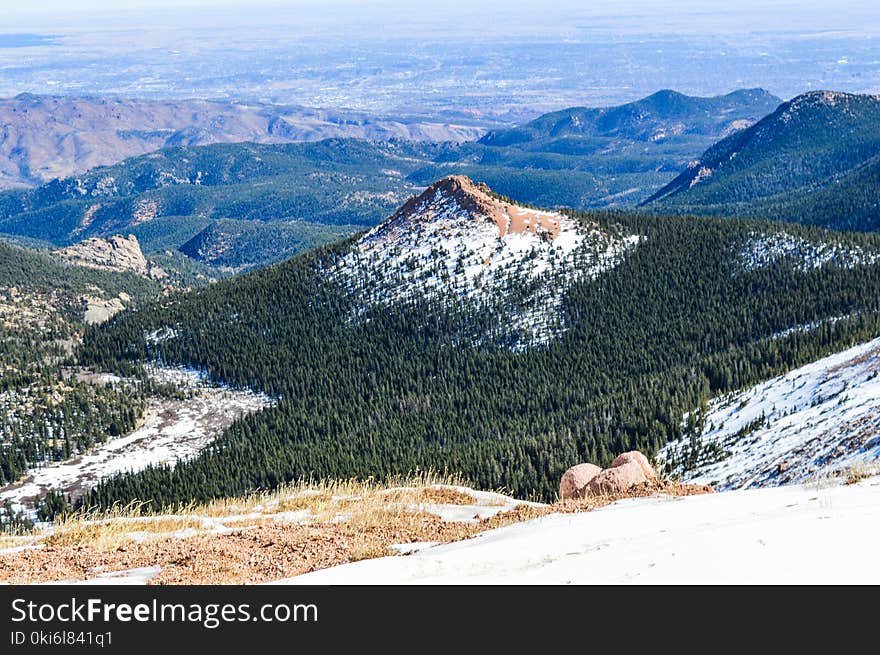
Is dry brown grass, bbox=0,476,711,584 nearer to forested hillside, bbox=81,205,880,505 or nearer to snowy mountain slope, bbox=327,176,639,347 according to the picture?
forested hillside, bbox=81,205,880,505

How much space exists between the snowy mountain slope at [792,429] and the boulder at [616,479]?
21.9 ft

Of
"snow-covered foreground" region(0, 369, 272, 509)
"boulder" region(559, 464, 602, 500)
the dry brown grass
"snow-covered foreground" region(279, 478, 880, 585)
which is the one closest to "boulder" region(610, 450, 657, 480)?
"boulder" region(559, 464, 602, 500)

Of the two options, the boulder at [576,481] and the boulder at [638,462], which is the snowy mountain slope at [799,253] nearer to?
the boulder at [638,462]

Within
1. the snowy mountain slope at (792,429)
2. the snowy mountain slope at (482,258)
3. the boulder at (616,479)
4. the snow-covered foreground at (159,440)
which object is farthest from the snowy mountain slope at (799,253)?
the boulder at (616,479)

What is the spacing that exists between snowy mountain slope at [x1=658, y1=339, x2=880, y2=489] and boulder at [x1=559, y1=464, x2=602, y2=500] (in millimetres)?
7792

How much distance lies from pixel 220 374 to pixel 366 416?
3796 cm

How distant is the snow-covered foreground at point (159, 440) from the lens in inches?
3659

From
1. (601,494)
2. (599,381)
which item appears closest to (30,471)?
(599,381)

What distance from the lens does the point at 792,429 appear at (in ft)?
152

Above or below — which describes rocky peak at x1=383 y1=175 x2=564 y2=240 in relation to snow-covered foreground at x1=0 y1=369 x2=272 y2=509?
above

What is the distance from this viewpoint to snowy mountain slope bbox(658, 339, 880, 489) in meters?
35.2

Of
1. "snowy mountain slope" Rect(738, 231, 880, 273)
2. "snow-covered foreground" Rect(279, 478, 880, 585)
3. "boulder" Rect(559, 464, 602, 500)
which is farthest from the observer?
"snowy mountain slope" Rect(738, 231, 880, 273)

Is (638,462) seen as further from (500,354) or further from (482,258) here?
(482,258)
